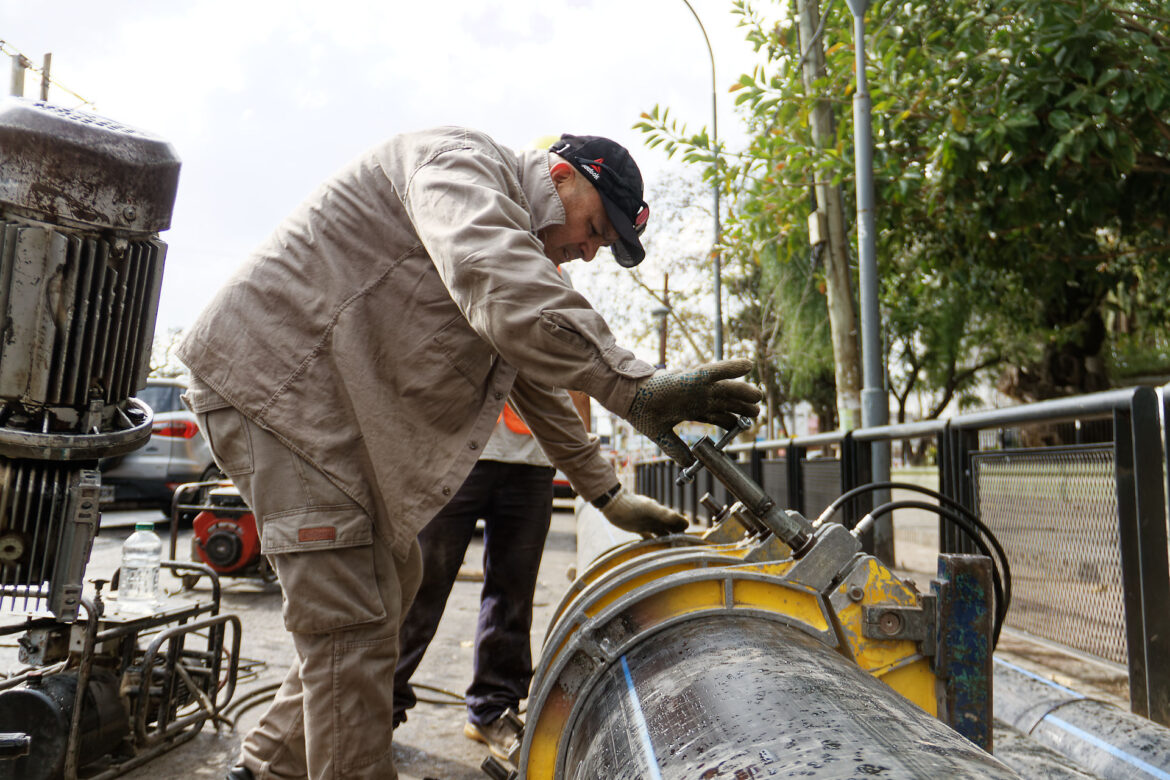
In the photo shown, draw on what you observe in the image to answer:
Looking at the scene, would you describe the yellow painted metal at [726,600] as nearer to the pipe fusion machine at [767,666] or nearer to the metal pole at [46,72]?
the pipe fusion machine at [767,666]

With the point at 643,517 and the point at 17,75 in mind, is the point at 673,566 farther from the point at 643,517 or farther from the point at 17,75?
the point at 17,75

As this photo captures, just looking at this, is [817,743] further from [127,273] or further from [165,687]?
[165,687]

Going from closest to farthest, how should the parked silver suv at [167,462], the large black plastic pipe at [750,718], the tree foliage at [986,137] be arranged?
the large black plastic pipe at [750,718] → the tree foliage at [986,137] → the parked silver suv at [167,462]

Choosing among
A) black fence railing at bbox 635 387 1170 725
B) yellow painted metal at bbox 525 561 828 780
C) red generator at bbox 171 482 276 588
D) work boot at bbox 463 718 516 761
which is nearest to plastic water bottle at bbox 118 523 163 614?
work boot at bbox 463 718 516 761

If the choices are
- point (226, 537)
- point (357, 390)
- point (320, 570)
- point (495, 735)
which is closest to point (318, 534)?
point (320, 570)

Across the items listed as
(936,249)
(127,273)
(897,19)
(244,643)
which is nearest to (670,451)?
(127,273)

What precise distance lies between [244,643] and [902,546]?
25.7ft

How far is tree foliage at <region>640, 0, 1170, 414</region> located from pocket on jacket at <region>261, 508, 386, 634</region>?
5235 mm

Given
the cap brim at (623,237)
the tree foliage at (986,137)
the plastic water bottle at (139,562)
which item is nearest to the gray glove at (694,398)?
the cap brim at (623,237)

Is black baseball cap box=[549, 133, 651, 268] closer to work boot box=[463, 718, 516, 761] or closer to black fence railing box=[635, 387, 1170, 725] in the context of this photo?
black fence railing box=[635, 387, 1170, 725]

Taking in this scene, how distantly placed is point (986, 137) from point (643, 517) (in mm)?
4474

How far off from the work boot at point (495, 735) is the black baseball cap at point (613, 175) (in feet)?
6.00

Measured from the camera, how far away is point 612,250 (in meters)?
2.36

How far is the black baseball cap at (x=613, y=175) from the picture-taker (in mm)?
2201
